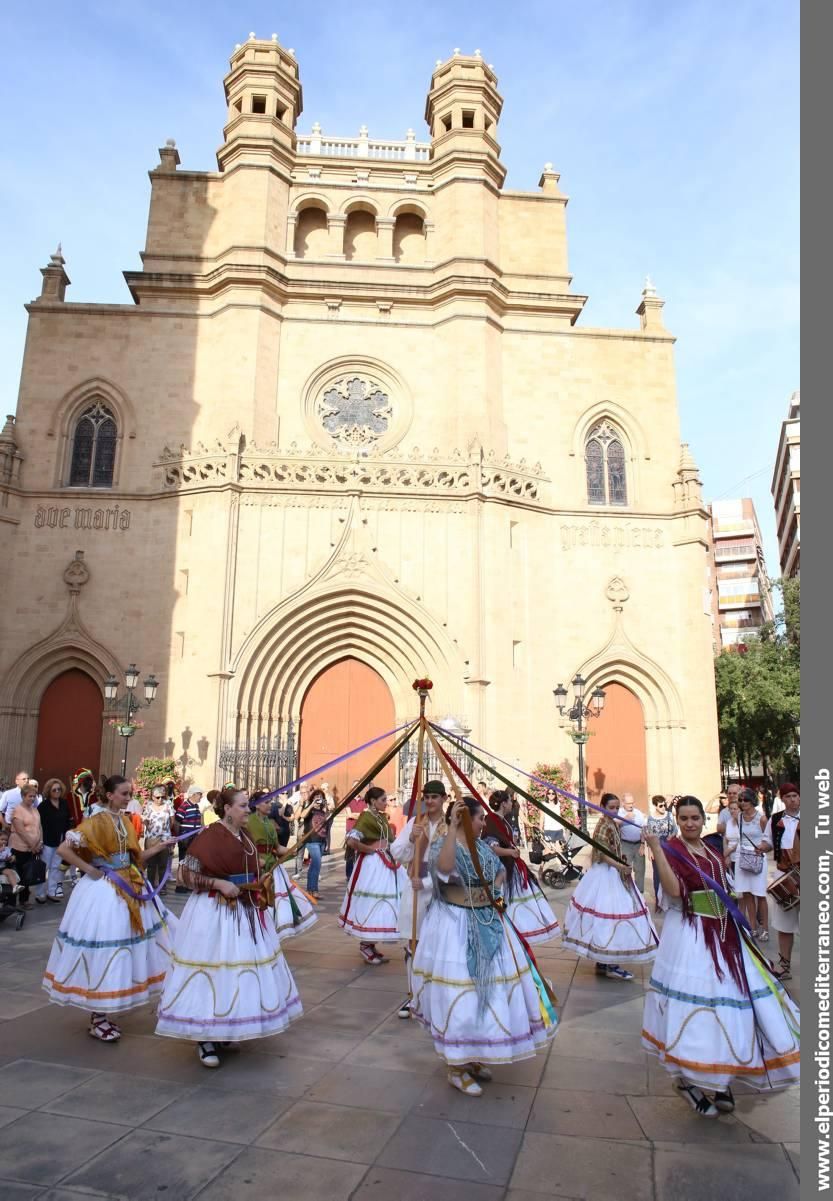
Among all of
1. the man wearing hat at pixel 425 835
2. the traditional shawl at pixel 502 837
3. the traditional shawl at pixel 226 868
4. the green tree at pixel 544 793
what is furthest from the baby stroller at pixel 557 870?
the traditional shawl at pixel 226 868

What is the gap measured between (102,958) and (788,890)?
251 inches

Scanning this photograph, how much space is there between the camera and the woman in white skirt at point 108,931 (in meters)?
6.12

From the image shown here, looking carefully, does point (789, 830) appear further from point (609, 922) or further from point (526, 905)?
point (526, 905)

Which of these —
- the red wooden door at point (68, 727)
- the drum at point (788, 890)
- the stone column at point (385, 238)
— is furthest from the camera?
the stone column at point (385, 238)

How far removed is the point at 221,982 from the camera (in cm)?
556

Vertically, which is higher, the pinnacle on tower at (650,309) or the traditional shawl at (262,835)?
the pinnacle on tower at (650,309)

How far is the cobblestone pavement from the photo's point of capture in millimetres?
3945

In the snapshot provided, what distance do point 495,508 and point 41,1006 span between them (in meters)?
17.4

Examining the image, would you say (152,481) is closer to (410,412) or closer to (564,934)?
(410,412)

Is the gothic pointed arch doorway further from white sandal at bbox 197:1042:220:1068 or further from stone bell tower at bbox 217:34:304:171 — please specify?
stone bell tower at bbox 217:34:304:171

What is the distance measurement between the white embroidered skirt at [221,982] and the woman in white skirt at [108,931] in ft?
2.38

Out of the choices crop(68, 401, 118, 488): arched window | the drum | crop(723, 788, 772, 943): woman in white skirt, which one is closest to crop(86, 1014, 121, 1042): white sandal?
the drum

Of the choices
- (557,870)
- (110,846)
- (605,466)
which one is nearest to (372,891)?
(110,846)

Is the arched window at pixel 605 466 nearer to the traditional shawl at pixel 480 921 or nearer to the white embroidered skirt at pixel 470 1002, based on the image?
the traditional shawl at pixel 480 921
